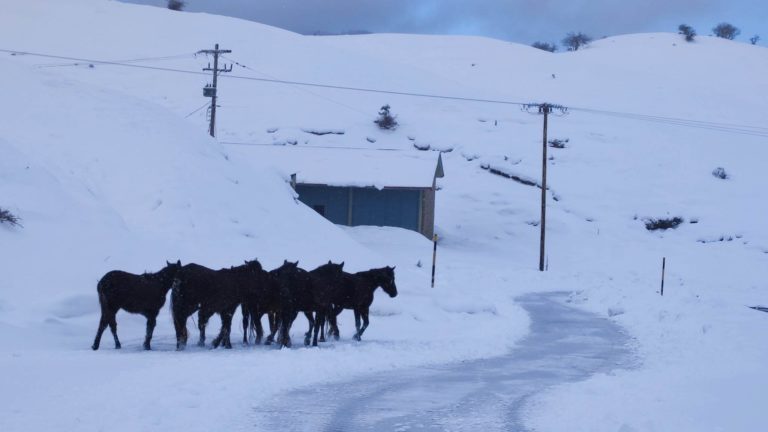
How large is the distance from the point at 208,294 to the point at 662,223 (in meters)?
44.2

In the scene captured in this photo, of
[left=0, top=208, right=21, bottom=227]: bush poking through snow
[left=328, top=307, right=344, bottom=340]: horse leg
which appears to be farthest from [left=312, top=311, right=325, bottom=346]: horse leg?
[left=0, top=208, right=21, bottom=227]: bush poking through snow

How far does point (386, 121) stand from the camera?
67.0 meters

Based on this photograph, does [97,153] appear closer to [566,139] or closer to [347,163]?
[347,163]

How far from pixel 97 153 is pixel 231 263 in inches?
218

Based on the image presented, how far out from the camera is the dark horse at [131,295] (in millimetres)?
13516

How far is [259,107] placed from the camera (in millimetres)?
71062

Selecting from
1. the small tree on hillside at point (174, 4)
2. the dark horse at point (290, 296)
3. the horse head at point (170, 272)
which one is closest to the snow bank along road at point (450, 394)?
the dark horse at point (290, 296)

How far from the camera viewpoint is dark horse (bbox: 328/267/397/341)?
16.6 meters

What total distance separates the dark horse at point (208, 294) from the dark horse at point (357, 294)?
190 cm

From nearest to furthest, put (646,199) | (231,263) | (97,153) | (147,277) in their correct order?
(147,277), (231,263), (97,153), (646,199)

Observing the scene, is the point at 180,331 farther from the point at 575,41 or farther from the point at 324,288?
the point at 575,41

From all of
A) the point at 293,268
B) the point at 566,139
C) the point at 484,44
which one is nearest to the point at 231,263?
the point at 293,268

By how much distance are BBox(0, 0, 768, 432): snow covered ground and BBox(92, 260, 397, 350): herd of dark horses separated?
0.76 m

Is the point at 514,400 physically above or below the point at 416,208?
below
